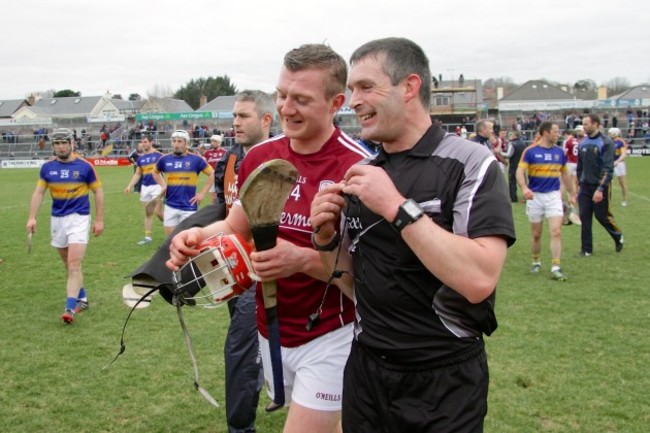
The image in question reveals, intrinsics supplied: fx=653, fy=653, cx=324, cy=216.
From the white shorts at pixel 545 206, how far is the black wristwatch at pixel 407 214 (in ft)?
26.7

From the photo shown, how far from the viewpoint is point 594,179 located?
11.2 meters

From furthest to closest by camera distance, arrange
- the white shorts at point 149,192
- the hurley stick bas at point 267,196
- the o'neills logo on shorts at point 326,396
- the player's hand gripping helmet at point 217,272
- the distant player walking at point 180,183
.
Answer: the white shorts at point 149,192 → the distant player walking at point 180,183 → the o'neills logo on shorts at point 326,396 → the player's hand gripping helmet at point 217,272 → the hurley stick bas at point 267,196

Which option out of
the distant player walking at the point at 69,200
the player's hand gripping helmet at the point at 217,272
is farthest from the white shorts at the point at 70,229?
the player's hand gripping helmet at the point at 217,272

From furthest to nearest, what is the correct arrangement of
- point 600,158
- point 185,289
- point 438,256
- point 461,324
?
point 600,158 < point 185,289 < point 461,324 < point 438,256

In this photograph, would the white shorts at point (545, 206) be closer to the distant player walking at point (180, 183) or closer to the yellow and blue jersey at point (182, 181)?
the distant player walking at point (180, 183)

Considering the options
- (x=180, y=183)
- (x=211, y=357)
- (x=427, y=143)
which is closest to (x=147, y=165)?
(x=180, y=183)

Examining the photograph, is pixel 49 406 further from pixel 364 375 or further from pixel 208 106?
pixel 208 106

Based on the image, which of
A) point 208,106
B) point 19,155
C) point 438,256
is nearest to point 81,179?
point 438,256

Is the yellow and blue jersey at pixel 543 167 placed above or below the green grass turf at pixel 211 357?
above

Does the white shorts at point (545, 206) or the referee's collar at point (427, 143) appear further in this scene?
the white shorts at point (545, 206)

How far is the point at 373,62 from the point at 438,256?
759mm

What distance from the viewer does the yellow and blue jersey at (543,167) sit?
31.7 feet

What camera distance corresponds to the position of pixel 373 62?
A: 2.33 metres

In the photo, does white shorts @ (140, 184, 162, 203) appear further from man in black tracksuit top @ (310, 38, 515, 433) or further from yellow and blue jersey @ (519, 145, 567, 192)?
man in black tracksuit top @ (310, 38, 515, 433)
